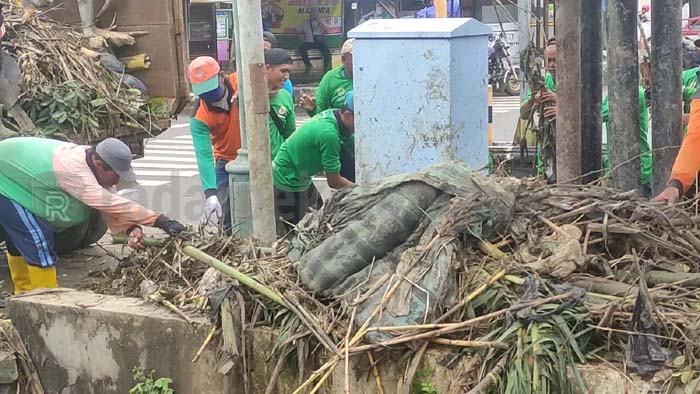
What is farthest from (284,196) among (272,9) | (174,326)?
(272,9)

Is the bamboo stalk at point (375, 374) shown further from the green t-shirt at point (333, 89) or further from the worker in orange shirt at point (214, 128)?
the green t-shirt at point (333, 89)

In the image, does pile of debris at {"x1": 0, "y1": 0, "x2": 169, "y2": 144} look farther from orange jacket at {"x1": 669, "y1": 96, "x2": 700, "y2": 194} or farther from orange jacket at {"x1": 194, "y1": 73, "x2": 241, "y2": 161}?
orange jacket at {"x1": 669, "y1": 96, "x2": 700, "y2": 194}

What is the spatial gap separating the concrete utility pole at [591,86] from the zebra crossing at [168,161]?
255 inches

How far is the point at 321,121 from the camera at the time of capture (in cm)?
589

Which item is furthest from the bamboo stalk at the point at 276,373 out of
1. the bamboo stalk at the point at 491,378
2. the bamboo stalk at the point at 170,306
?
the bamboo stalk at the point at 491,378

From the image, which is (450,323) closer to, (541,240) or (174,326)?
(541,240)

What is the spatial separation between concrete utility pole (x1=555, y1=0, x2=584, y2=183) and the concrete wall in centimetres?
207

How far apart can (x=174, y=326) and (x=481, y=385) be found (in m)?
1.60

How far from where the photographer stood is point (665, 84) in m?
4.67

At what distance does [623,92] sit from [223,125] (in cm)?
311

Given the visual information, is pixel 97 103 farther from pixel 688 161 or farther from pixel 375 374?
pixel 688 161

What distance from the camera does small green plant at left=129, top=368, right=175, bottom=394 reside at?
4082 mm

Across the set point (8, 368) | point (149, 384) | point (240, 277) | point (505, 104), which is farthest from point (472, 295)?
point (505, 104)

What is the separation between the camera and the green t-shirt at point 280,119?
6566 mm
